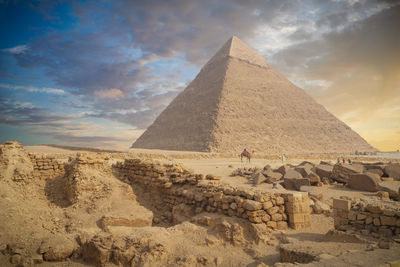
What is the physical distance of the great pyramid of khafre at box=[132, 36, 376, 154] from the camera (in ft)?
165

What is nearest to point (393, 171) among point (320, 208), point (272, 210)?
point (320, 208)

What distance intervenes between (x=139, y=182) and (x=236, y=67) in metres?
66.4

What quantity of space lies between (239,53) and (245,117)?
24.8 metres

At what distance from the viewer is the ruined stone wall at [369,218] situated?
9.92ft

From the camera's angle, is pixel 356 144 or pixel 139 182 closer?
pixel 139 182

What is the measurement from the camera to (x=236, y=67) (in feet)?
225

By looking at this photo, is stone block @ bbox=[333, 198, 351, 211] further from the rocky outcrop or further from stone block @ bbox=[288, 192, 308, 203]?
the rocky outcrop

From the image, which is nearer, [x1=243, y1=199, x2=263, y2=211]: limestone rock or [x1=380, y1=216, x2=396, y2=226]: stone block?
[x1=380, y1=216, x2=396, y2=226]: stone block

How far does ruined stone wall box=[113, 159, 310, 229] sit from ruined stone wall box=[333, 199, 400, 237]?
1.38 feet

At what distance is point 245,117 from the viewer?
189 feet

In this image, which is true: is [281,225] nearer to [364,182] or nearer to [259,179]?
[259,179]

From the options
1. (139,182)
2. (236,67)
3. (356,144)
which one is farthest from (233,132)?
(139,182)

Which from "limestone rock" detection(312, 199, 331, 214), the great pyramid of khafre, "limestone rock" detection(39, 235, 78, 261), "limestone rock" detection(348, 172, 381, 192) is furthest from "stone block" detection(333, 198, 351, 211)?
the great pyramid of khafre

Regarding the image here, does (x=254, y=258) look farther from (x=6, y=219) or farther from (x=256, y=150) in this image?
(x=256, y=150)
